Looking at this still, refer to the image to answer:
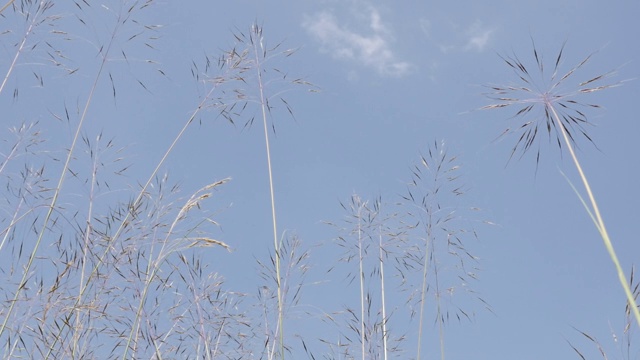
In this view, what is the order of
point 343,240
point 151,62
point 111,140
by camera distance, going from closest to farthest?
point 151,62
point 111,140
point 343,240

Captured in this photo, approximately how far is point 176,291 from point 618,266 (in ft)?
6.92

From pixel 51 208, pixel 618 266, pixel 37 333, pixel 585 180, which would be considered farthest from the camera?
pixel 37 333

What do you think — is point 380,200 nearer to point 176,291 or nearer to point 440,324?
point 440,324

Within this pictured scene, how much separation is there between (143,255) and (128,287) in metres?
0.13

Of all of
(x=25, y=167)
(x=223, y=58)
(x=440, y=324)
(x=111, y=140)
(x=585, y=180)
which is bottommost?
(x=585, y=180)

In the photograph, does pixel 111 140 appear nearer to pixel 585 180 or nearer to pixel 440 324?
pixel 440 324

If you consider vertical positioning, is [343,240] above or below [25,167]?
above

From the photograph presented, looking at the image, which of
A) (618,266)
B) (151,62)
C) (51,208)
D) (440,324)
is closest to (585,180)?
(618,266)

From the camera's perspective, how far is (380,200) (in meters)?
3.81

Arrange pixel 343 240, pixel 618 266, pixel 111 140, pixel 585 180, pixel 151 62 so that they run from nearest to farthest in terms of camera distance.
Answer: pixel 618 266 < pixel 585 180 < pixel 151 62 < pixel 111 140 < pixel 343 240

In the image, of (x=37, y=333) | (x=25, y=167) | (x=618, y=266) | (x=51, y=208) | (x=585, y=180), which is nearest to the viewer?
(x=618, y=266)

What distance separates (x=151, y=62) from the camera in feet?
9.18

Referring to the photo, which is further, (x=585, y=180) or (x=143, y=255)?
(x=143, y=255)

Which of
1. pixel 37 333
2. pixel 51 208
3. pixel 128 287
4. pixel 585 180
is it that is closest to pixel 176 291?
pixel 128 287
